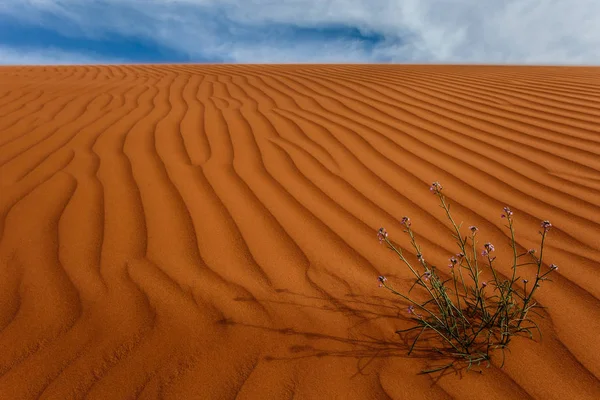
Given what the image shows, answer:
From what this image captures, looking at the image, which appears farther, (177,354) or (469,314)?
(469,314)

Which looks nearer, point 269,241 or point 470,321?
point 470,321

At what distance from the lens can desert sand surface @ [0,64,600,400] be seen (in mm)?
1224

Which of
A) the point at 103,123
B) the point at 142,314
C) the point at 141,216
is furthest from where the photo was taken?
the point at 103,123

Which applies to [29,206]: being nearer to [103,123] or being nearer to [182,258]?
[182,258]

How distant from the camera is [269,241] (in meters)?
1.90

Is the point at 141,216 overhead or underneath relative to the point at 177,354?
overhead

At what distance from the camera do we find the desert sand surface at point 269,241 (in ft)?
4.01

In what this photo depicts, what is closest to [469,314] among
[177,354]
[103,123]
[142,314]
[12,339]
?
[177,354]

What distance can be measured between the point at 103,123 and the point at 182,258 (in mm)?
2437

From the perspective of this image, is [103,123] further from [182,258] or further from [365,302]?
[365,302]

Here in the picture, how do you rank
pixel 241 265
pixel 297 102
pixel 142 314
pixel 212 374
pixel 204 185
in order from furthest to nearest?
pixel 297 102, pixel 204 185, pixel 241 265, pixel 142 314, pixel 212 374

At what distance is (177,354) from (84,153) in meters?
2.15

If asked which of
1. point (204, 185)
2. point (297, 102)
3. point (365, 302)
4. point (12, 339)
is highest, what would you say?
point (297, 102)

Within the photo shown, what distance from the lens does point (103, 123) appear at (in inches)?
143
